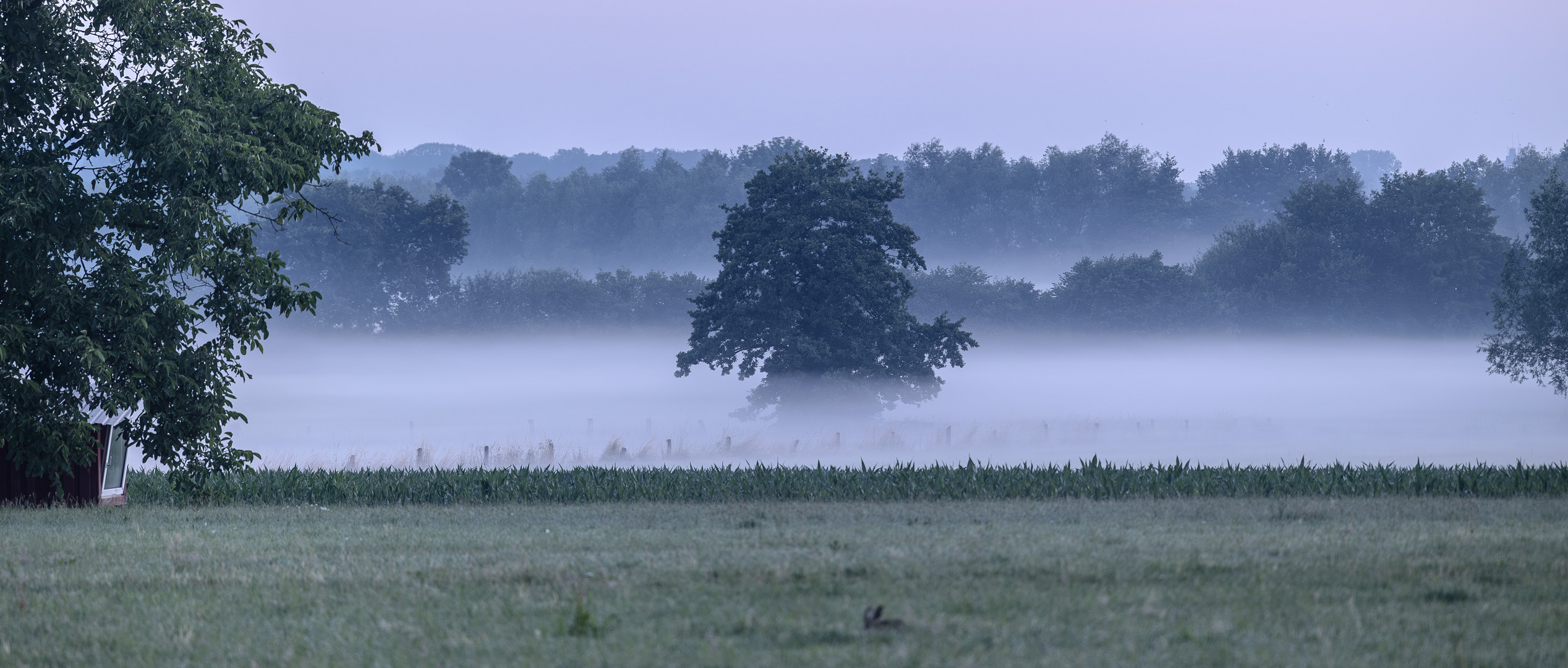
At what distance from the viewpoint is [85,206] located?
16906mm

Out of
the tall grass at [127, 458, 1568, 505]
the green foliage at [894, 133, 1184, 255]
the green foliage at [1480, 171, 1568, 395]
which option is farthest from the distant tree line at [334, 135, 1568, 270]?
the tall grass at [127, 458, 1568, 505]

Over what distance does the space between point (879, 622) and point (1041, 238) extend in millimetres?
95610

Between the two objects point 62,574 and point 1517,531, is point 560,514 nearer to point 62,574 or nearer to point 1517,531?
point 62,574

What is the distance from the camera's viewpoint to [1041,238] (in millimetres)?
100375

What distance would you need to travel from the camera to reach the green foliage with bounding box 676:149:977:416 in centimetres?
4288

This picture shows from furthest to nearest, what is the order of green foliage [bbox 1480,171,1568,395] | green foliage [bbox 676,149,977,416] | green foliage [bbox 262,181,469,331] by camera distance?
green foliage [bbox 262,181,469,331], green foliage [bbox 1480,171,1568,395], green foliage [bbox 676,149,977,416]

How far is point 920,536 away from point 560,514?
6401mm

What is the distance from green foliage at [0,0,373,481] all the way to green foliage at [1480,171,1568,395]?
44702 mm

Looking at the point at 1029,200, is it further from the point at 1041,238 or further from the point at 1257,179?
the point at 1257,179

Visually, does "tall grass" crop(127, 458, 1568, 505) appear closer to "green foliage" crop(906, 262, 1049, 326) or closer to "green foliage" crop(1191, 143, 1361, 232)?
"green foliage" crop(906, 262, 1049, 326)

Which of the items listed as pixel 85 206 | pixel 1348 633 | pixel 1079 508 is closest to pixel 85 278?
pixel 85 206


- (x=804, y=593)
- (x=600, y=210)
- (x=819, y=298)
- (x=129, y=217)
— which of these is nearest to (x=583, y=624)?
(x=804, y=593)

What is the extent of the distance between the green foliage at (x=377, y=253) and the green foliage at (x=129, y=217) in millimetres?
59601

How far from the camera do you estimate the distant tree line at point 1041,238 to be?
6675cm
